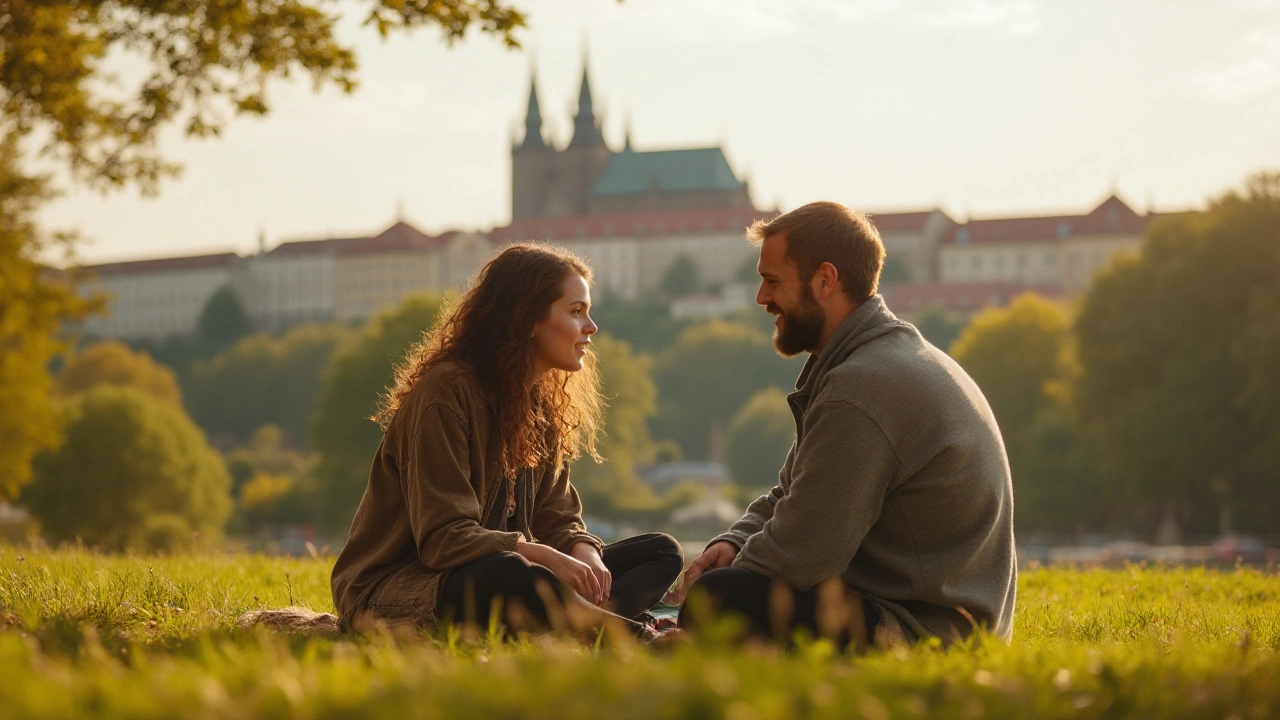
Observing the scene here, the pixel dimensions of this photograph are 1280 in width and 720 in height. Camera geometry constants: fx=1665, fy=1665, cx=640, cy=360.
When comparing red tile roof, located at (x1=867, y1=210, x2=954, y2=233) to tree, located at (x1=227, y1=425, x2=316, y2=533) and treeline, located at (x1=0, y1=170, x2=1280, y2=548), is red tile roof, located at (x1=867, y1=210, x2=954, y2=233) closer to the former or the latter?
treeline, located at (x1=0, y1=170, x2=1280, y2=548)

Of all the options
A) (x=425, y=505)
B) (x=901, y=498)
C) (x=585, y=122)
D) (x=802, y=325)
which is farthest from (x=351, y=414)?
(x=585, y=122)

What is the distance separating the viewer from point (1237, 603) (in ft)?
22.8

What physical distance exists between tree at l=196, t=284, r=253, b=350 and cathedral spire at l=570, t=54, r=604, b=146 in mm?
30017

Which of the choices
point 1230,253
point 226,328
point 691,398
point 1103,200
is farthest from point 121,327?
point 1230,253

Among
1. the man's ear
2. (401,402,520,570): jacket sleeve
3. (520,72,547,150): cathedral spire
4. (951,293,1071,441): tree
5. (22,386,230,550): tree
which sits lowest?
(22,386,230,550): tree

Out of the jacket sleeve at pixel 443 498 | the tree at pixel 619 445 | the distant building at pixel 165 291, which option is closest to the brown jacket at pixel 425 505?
the jacket sleeve at pixel 443 498

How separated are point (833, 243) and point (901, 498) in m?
0.78

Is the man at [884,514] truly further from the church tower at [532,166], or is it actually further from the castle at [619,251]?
the church tower at [532,166]

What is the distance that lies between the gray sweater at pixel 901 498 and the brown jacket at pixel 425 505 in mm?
820

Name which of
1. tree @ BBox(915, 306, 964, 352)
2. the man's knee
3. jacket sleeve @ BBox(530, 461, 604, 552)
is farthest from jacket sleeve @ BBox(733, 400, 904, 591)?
tree @ BBox(915, 306, 964, 352)

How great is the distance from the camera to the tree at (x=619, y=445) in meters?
59.7

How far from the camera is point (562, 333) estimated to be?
5.14m

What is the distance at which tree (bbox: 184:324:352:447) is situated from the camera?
103812mm

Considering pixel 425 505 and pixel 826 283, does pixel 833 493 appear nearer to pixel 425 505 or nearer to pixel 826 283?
pixel 826 283
